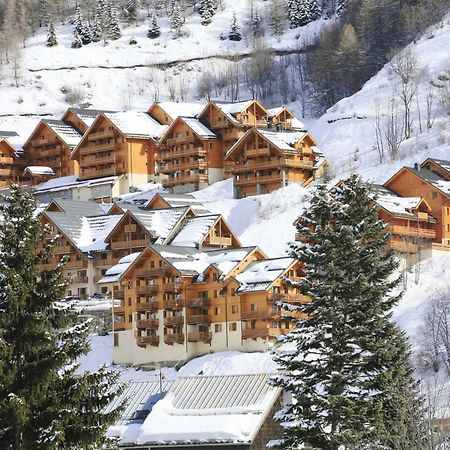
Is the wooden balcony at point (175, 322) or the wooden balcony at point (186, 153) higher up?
the wooden balcony at point (186, 153)

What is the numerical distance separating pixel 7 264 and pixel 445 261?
63472mm

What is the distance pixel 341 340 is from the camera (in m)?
43.6

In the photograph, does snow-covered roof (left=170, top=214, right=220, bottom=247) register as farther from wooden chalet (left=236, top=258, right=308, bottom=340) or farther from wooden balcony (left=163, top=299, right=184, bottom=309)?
wooden chalet (left=236, top=258, right=308, bottom=340)

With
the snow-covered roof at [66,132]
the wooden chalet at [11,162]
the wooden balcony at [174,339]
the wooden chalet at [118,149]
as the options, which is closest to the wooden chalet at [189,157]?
the wooden chalet at [118,149]

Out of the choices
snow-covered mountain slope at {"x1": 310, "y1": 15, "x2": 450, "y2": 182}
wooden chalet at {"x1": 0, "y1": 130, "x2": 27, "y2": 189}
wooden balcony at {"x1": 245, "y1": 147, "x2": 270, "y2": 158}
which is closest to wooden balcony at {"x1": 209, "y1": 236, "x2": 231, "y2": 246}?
snow-covered mountain slope at {"x1": 310, "y1": 15, "x2": 450, "y2": 182}

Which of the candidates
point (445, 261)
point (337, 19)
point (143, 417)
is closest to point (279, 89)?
point (337, 19)

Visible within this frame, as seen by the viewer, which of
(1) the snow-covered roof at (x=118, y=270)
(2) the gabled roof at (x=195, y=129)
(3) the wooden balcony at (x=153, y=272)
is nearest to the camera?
(3) the wooden balcony at (x=153, y=272)

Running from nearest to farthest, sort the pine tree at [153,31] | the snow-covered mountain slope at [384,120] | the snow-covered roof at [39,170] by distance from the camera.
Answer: the snow-covered mountain slope at [384,120] < the snow-covered roof at [39,170] < the pine tree at [153,31]

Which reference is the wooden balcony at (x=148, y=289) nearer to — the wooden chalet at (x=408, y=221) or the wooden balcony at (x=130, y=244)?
the wooden balcony at (x=130, y=244)

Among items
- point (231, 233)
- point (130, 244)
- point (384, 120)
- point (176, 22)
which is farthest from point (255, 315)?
point (176, 22)

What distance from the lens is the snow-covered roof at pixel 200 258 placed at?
93.4m

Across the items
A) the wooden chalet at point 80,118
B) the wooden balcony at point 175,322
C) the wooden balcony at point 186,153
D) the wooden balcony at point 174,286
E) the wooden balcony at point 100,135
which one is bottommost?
the wooden balcony at point 175,322

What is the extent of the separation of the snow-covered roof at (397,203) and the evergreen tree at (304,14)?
9078 cm

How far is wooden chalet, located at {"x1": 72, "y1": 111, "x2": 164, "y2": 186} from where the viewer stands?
13312cm
